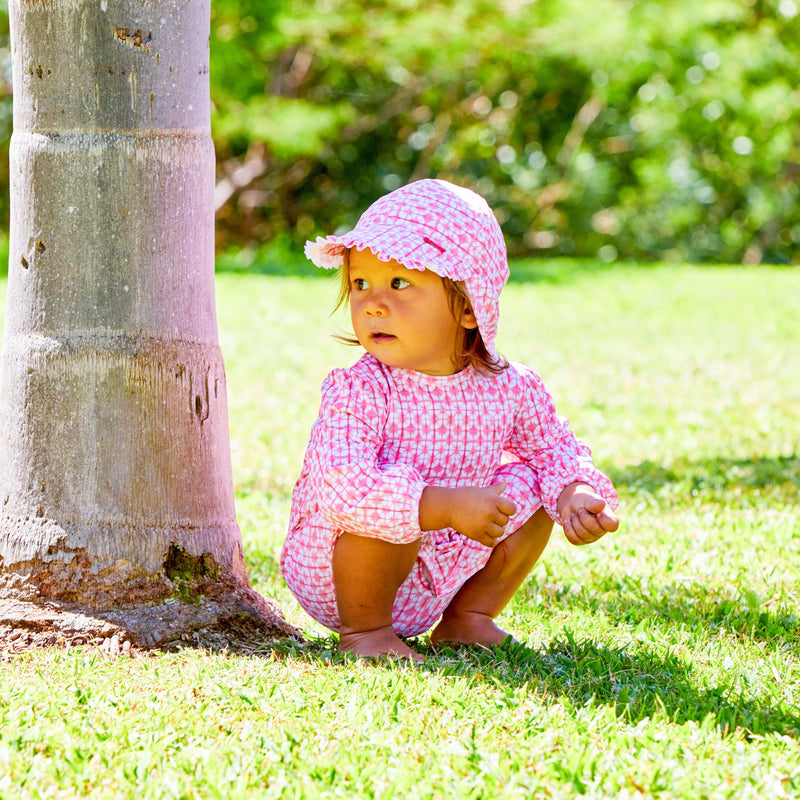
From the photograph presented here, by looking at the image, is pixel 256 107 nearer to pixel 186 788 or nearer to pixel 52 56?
pixel 52 56

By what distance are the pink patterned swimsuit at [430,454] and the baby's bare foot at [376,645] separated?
146mm

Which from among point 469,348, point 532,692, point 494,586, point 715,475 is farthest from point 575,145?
point 532,692

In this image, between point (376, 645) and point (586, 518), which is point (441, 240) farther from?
point (376, 645)

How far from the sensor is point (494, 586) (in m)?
3.47

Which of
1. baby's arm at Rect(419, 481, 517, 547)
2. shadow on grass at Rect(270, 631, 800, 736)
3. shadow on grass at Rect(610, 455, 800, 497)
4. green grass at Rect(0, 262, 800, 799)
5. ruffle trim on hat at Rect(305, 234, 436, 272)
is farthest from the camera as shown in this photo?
shadow on grass at Rect(610, 455, 800, 497)

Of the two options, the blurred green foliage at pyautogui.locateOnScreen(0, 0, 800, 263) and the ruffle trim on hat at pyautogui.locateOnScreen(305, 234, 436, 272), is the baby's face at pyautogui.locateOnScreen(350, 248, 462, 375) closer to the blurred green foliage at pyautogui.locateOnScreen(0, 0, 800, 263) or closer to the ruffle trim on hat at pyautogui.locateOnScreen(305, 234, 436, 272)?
the ruffle trim on hat at pyautogui.locateOnScreen(305, 234, 436, 272)

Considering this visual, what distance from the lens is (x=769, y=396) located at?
858cm

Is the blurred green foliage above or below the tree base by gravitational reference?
above

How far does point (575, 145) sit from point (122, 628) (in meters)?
21.8

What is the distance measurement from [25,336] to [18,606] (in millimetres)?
736

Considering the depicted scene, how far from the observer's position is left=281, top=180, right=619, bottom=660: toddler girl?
3102 millimetres

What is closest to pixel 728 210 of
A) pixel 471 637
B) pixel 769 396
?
pixel 769 396

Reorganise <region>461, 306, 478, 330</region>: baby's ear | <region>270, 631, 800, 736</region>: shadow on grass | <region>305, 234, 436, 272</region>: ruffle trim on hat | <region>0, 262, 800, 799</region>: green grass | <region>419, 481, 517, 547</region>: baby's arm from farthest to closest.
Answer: <region>461, 306, 478, 330</region>: baby's ear < <region>305, 234, 436, 272</region>: ruffle trim on hat < <region>419, 481, 517, 547</region>: baby's arm < <region>270, 631, 800, 736</region>: shadow on grass < <region>0, 262, 800, 799</region>: green grass

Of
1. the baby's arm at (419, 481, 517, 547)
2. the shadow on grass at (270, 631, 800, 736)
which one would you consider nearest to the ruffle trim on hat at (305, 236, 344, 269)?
the baby's arm at (419, 481, 517, 547)
